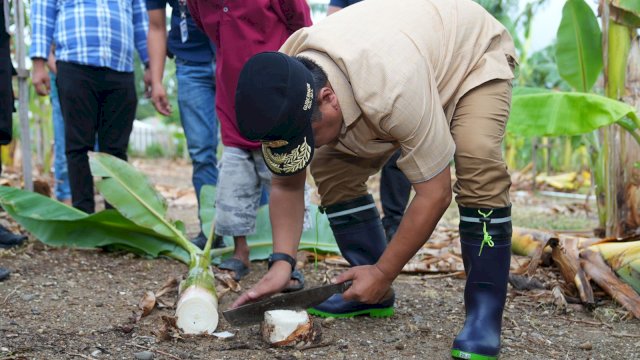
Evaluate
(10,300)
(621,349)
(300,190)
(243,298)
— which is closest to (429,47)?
(300,190)

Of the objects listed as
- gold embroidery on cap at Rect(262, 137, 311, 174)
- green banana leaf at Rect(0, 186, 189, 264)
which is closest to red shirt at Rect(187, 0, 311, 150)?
green banana leaf at Rect(0, 186, 189, 264)

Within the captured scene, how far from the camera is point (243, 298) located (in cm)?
211

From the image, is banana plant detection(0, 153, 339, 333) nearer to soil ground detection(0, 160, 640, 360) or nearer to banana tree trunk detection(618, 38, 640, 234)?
soil ground detection(0, 160, 640, 360)

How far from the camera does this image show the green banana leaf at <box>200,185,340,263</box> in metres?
3.29

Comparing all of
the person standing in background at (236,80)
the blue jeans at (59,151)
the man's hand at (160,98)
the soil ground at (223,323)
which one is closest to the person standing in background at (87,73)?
the man's hand at (160,98)

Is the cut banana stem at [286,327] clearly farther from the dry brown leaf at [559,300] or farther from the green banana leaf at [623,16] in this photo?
the green banana leaf at [623,16]

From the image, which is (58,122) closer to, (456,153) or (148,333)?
(148,333)

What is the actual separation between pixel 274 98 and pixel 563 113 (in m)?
1.73

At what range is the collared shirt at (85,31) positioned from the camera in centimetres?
356

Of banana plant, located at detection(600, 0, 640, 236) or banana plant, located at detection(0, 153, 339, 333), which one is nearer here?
banana plant, located at detection(0, 153, 339, 333)

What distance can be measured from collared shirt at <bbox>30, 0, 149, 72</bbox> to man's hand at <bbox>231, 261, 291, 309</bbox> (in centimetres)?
199

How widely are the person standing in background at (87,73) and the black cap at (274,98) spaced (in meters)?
2.17

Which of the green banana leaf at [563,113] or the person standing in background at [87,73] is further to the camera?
the person standing in background at [87,73]

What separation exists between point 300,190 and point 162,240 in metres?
1.30
